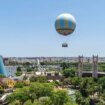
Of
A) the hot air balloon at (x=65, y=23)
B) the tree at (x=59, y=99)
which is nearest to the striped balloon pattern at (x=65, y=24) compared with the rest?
the hot air balloon at (x=65, y=23)

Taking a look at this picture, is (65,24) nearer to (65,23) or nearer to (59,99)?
(65,23)

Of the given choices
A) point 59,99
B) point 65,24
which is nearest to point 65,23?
point 65,24

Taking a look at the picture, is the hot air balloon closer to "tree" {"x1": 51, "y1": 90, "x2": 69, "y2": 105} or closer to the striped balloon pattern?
the striped balloon pattern

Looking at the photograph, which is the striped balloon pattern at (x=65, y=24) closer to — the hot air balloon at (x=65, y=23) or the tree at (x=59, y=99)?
the hot air balloon at (x=65, y=23)

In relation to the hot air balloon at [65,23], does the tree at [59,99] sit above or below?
below

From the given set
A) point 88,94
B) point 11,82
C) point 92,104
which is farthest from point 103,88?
point 11,82

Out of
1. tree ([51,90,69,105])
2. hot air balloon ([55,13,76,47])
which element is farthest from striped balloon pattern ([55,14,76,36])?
tree ([51,90,69,105])

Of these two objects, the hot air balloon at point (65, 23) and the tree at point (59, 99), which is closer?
the tree at point (59, 99)
